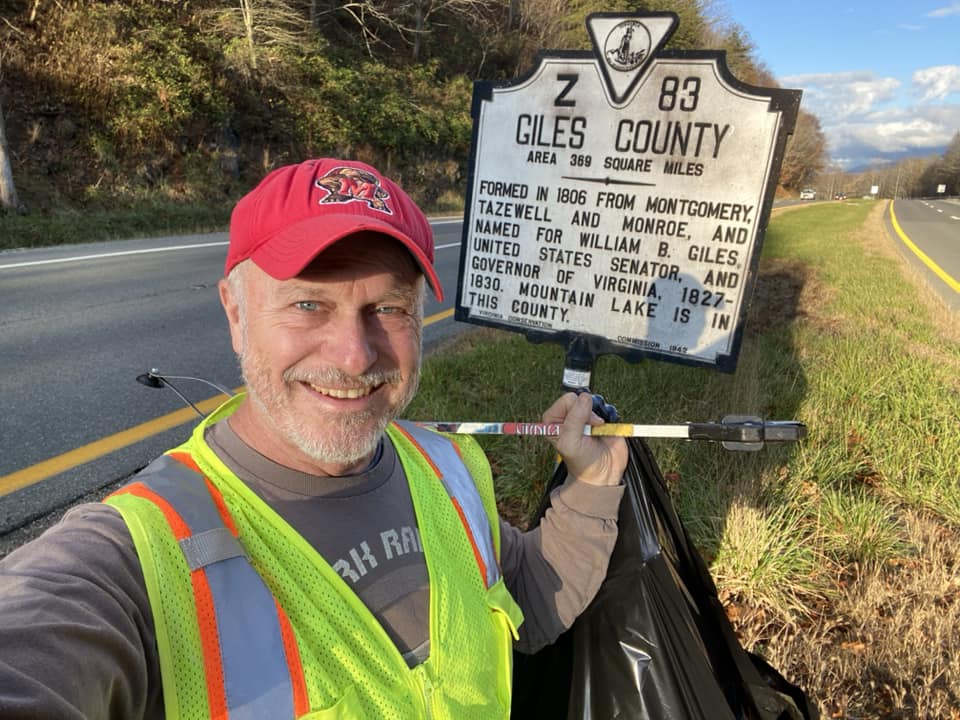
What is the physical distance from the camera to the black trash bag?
1388 millimetres

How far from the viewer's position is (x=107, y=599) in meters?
0.83

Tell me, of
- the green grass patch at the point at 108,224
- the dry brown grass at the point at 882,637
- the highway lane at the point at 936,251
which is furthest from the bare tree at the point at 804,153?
the dry brown grass at the point at 882,637

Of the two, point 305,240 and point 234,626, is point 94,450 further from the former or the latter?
point 234,626

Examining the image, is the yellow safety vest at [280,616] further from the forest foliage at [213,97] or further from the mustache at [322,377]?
the forest foliage at [213,97]

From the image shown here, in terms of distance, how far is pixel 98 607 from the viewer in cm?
82

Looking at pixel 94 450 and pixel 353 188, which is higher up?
pixel 353 188

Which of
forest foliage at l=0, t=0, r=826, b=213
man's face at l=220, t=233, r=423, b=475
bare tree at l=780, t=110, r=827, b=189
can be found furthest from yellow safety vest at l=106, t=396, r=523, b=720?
bare tree at l=780, t=110, r=827, b=189

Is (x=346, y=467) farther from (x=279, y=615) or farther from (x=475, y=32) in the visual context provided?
(x=475, y=32)

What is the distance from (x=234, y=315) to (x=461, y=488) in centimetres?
60

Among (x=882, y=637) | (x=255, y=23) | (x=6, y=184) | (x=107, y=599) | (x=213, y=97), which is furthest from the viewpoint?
(x=255, y=23)

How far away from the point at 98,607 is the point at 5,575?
13 cm

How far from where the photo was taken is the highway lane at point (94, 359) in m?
3.03

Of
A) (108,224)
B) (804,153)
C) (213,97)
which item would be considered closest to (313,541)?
(108,224)

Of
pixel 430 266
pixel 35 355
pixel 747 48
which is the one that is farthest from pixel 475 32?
pixel 430 266
